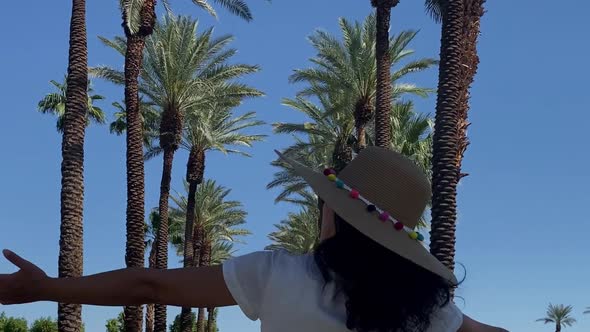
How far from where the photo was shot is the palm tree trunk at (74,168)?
17219mm

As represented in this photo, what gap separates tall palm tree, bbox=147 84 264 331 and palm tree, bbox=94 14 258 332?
2.75 feet

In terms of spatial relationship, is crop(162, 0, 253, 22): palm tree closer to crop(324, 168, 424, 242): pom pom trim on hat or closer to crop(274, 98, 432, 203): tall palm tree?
crop(274, 98, 432, 203): tall palm tree

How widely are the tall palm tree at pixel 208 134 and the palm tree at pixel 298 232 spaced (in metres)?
8.60

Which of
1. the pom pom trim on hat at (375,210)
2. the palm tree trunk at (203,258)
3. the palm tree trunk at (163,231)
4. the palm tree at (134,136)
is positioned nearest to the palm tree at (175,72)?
the palm tree trunk at (163,231)

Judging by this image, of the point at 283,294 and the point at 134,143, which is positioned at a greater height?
the point at 134,143

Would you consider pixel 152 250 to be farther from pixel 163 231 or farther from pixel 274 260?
pixel 274 260

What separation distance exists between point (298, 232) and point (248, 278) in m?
50.3

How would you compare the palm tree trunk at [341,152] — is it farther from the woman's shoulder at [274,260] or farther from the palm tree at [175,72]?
the woman's shoulder at [274,260]

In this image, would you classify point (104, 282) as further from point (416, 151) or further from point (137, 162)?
point (416, 151)

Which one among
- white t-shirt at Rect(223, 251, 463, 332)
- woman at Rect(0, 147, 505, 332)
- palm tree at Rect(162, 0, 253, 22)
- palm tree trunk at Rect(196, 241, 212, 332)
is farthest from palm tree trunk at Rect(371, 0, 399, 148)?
palm tree trunk at Rect(196, 241, 212, 332)

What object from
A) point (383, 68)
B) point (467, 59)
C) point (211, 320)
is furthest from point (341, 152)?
point (211, 320)

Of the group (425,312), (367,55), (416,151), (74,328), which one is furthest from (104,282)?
(416,151)

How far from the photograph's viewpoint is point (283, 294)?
2059 mm

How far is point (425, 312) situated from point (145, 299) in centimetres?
71
